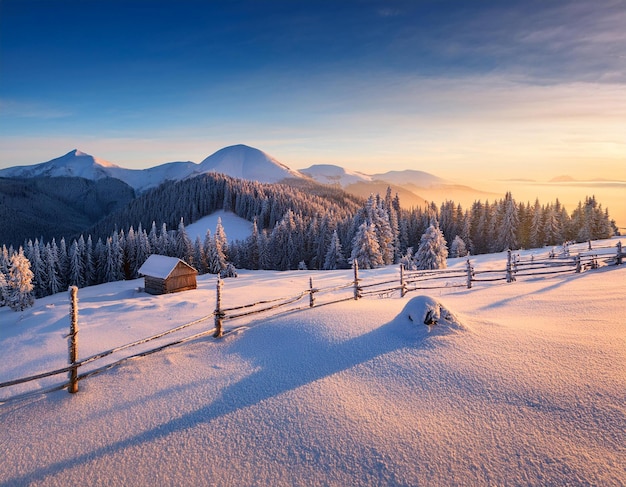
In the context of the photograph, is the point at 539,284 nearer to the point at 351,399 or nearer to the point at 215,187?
the point at 351,399

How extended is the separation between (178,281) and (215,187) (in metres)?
113

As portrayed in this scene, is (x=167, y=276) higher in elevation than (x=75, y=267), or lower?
higher

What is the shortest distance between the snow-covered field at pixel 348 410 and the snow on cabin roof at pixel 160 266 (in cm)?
2496

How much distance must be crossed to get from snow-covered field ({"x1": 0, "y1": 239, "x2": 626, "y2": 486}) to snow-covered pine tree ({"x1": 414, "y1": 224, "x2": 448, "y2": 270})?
31826mm

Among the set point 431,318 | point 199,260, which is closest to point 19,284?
point 199,260

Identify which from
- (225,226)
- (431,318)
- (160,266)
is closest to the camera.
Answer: (431,318)

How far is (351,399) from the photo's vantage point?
236 inches

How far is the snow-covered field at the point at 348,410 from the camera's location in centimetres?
445

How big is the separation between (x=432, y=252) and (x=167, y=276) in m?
31.1

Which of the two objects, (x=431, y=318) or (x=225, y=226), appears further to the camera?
(x=225, y=226)

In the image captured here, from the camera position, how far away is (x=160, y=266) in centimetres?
3494

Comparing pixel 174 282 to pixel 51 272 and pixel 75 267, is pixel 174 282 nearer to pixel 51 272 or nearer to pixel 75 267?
pixel 51 272

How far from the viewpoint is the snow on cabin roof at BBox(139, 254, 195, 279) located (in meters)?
33.7

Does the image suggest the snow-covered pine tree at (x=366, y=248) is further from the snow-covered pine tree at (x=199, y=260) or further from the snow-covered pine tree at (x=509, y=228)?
the snow-covered pine tree at (x=509, y=228)
